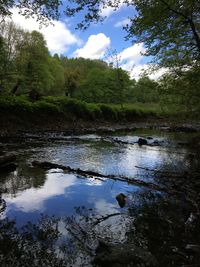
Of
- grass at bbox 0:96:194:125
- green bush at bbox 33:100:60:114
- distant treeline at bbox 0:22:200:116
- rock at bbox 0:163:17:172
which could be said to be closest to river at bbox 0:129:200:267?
rock at bbox 0:163:17:172

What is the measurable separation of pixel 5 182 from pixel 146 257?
4.52 m

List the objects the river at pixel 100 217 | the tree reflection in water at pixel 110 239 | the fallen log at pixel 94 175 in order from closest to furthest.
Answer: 1. the tree reflection in water at pixel 110 239
2. the river at pixel 100 217
3. the fallen log at pixel 94 175

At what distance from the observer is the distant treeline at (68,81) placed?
37.7ft

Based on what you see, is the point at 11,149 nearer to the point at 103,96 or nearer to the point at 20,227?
the point at 20,227

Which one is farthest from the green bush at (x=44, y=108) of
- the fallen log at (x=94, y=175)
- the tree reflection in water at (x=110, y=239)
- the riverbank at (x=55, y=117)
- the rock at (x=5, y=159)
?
A: the tree reflection in water at (x=110, y=239)

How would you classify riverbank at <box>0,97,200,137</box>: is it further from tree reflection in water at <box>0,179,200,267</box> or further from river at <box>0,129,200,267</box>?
tree reflection in water at <box>0,179,200,267</box>

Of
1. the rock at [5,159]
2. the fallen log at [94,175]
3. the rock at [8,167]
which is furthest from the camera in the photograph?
the rock at [5,159]

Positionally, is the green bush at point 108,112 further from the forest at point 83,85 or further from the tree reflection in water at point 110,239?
the tree reflection in water at point 110,239

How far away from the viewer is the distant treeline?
1149cm

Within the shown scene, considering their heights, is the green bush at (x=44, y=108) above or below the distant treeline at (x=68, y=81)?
below

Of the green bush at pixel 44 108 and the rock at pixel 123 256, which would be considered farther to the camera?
the green bush at pixel 44 108

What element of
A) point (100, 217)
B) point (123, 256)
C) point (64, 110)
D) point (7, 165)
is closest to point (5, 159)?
point (7, 165)

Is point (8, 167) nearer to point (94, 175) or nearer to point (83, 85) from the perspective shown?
point (94, 175)

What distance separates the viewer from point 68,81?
219 ft
